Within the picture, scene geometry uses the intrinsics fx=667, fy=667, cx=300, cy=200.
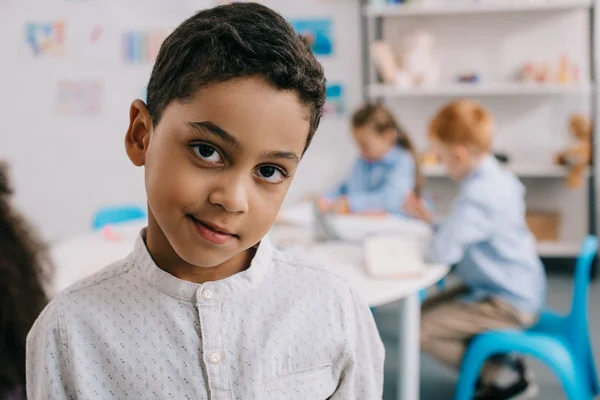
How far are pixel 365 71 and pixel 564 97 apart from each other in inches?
47.1

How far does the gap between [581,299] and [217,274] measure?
56.1 inches

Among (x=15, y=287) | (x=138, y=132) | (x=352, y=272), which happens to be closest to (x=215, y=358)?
(x=138, y=132)

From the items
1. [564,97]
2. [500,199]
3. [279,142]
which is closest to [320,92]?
[279,142]

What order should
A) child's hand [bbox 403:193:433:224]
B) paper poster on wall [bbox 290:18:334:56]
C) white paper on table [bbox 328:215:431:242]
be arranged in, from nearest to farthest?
white paper on table [bbox 328:215:431:242]
child's hand [bbox 403:193:433:224]
paper poster on wall [bbox 290:18:334:56]

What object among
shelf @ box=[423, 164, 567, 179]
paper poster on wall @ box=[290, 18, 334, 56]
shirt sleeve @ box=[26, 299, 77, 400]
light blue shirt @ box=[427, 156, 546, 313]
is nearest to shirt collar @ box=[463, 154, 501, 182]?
light blue shirt @ box=[427, 156, 546, 313]

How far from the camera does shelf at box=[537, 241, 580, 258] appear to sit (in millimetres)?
3832

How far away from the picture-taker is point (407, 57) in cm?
392

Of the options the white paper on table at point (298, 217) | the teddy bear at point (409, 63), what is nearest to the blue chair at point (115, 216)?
the white paper on table at point (298, 217)

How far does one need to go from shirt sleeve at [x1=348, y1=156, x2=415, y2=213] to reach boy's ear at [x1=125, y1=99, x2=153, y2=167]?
2199 millimetres

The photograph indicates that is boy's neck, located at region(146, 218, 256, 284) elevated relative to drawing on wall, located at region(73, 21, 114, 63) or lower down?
lower down

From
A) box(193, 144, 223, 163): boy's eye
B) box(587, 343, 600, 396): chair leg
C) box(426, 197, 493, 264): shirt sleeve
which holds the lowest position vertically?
box(587, 343, 600, 396): chair leg

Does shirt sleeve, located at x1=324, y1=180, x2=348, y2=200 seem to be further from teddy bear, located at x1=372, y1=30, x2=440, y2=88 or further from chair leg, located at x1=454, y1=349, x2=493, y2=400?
chair leg, located at x1=454, y1=349, x2=493, y2=400

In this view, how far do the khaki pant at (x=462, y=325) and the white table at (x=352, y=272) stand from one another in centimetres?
19

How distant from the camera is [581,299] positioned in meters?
1.86
